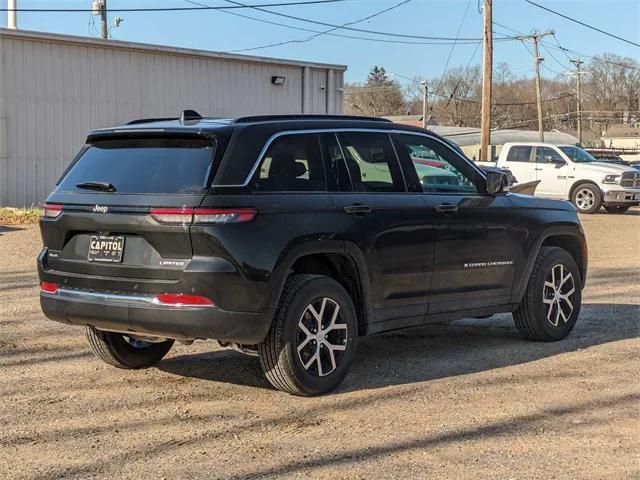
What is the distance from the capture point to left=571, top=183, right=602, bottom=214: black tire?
23047 millimetres

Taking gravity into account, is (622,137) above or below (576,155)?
above

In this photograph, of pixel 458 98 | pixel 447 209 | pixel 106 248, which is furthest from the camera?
pixel 458 98

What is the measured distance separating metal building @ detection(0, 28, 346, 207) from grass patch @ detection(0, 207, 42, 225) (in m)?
1.26

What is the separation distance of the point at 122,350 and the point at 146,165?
1593mm

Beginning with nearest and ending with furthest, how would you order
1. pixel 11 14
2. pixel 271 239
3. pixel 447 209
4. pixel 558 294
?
pixel 271 239, pixel 447 209, pixel 558 294, pixel 11 14

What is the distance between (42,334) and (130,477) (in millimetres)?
3694

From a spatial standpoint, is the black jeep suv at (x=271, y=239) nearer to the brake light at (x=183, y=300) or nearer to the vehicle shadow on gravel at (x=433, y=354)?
the brake light at (x=183, y=300)

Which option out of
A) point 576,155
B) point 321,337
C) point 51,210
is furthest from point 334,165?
point 576,155

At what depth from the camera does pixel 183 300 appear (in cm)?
507

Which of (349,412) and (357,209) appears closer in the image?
(349,412)

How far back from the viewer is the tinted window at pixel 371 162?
601 centimetres

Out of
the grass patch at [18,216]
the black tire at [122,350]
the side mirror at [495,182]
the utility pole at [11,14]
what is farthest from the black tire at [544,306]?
the utility pole at [11,14]

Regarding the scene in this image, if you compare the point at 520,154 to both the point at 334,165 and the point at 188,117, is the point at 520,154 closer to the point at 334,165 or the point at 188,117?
the point at 334,165

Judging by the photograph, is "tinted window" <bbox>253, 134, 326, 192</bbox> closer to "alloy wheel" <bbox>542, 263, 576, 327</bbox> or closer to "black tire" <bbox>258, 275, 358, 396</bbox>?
"black tire" <bbox>258, 275, 358, 396</bbox>
